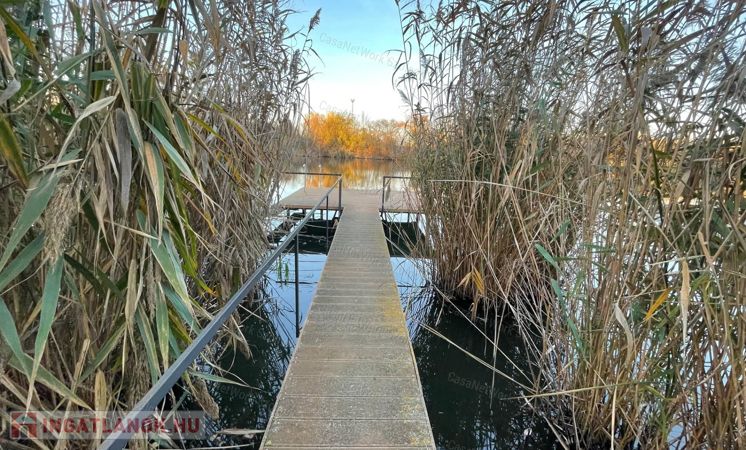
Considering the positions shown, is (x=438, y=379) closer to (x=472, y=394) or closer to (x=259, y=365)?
(x=472, y=394)

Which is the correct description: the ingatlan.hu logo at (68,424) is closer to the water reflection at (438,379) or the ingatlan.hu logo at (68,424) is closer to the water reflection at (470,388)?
the water reflection at (438,379)

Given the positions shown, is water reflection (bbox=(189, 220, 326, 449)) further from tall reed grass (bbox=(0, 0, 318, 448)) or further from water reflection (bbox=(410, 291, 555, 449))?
water reflection (bbox=(410, 291, 555, 449))

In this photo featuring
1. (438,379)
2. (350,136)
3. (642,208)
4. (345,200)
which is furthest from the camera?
(350,136)

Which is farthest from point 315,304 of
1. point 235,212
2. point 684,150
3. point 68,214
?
point 684,150

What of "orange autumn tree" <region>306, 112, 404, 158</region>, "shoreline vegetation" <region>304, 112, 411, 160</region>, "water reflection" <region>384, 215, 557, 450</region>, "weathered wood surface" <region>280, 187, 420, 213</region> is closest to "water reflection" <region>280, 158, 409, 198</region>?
"weathered wood surface" <region>280, 187, 420, 213</region>

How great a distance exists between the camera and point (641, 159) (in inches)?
46.7

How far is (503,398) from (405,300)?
1.37 metres

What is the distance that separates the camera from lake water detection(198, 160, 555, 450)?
1.77 metres

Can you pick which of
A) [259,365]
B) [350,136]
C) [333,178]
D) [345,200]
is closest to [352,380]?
[259,365]

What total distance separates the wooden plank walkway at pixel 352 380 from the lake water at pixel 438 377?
14.8 inches

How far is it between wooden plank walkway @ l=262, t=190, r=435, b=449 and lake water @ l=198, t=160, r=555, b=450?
38 centimetres

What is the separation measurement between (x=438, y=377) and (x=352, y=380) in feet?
2.70

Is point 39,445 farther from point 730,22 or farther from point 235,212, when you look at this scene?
point 730,22

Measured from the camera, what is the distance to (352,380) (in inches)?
64.8
